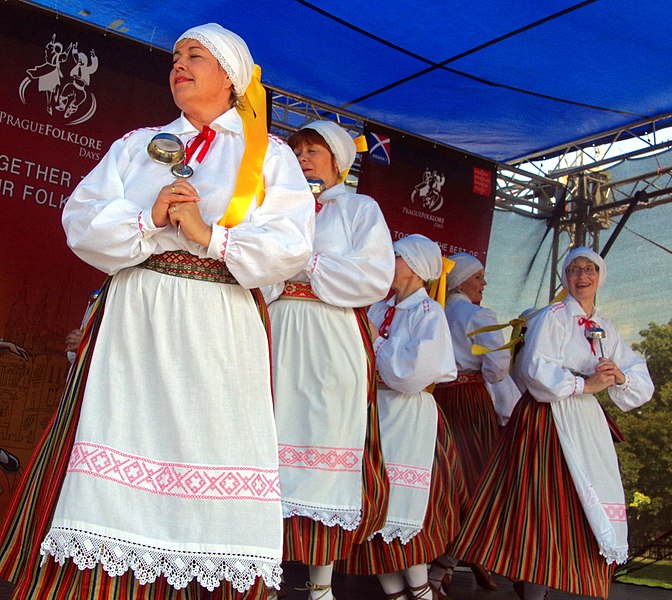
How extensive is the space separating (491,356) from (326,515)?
7.13ft

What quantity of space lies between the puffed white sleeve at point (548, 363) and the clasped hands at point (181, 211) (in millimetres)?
2355

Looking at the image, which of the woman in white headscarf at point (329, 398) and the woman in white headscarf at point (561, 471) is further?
the woman in white headscarf at point (561, 471)

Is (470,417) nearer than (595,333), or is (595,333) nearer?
(595,333)

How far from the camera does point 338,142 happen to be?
3.78m

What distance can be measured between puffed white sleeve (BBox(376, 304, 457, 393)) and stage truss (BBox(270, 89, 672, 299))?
2.18m

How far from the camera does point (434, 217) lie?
640cm

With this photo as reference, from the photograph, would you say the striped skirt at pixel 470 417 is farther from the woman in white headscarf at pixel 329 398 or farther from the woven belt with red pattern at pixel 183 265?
the woven belt with red pattern at pixel 183 265

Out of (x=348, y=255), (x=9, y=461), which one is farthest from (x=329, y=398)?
(x=9, y=461)

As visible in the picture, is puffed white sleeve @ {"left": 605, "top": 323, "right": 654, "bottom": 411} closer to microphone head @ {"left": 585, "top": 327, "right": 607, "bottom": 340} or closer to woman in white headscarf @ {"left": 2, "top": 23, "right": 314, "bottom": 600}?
microphone head @ {"left": 585, "top": 327, "right": 607, "bottom": 340}

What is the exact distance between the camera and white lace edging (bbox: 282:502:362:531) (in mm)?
3217

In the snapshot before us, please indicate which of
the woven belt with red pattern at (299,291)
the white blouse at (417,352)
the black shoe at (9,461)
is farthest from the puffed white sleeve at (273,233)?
the black shoe at (9,461)

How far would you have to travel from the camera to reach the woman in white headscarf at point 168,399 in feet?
7.01

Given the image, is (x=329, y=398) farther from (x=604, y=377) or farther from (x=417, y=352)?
(x=604, y=377)

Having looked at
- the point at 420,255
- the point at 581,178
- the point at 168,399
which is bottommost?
the point at 168,399
